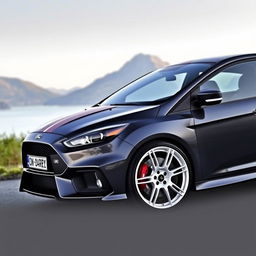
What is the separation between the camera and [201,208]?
6.99 metres

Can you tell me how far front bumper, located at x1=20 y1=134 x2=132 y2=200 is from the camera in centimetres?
668

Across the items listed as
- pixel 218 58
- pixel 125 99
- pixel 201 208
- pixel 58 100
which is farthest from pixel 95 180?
pixel 58 100

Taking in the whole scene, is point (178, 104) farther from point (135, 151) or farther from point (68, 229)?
point (68, 229)

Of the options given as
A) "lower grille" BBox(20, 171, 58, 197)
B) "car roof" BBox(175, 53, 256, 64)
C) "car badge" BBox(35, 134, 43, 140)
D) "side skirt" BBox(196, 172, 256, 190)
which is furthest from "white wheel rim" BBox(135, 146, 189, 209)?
"car roof" BBox(175, 53, 256, 64)

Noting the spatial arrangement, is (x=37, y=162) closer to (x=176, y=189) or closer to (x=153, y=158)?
(x=153, y=158)

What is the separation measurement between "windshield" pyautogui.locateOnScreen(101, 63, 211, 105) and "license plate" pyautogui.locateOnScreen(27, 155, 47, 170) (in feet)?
4.24

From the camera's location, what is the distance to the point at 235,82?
7.69 metres

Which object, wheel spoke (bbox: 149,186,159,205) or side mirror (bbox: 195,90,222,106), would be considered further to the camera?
side mirror (bbox: 195,90,222,106)

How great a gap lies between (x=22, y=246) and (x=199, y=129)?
2.38 m

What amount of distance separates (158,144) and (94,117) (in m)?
0.81

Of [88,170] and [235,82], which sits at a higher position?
[235,82]

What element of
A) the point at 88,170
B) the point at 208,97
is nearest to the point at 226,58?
the point at 208,97

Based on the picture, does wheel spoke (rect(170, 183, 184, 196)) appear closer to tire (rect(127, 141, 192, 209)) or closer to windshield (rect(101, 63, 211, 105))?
tire (rect(127, 141, 192, 209))

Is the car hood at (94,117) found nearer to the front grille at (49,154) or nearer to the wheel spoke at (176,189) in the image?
the front grille at (49,154)
